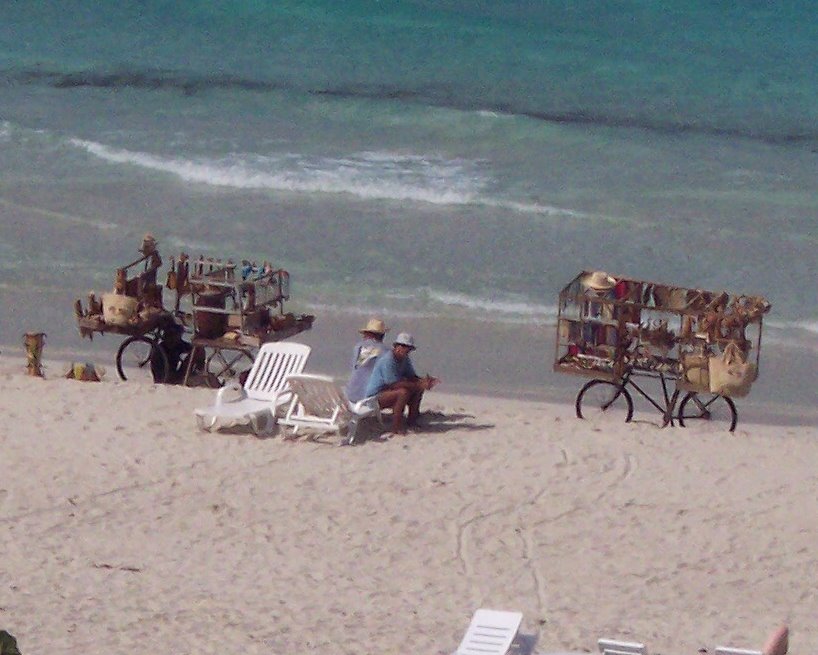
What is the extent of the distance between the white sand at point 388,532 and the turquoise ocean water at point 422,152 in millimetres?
3195

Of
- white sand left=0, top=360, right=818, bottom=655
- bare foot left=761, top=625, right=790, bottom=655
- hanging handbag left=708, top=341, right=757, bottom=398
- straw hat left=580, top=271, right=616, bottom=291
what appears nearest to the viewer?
bare foot left=761, top=625, right=790, bottom=655

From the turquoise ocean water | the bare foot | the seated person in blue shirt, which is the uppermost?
the turquoise ocean water

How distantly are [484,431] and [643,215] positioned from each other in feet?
34.1

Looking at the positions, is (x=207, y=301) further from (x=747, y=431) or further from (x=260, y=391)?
(x=747, y=431)

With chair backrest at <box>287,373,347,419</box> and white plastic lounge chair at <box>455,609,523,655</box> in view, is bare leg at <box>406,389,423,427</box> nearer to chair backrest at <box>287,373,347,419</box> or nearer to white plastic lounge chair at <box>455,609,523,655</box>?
chair backrest at <box>287,373,347,419</box>

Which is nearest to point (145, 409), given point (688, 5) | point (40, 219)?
point (40, 219)

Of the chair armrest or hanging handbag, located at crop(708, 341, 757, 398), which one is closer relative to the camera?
the chair armrest

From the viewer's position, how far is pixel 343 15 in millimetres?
35500

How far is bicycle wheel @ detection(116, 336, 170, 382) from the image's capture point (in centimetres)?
1402

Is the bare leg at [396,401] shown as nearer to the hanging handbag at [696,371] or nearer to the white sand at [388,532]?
the white sand at [388,532]

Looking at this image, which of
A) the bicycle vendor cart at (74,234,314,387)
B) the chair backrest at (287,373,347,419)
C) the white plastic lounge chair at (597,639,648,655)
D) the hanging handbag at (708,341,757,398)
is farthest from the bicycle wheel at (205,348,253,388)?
the white plastic lounge chair at (597,639,648,655)

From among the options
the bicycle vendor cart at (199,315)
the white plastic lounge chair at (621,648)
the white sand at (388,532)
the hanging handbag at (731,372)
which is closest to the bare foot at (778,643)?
the white sand at (388,532)

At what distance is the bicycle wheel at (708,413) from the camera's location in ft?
44.0

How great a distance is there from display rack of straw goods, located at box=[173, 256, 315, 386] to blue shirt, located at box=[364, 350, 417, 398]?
1294 millimetres
